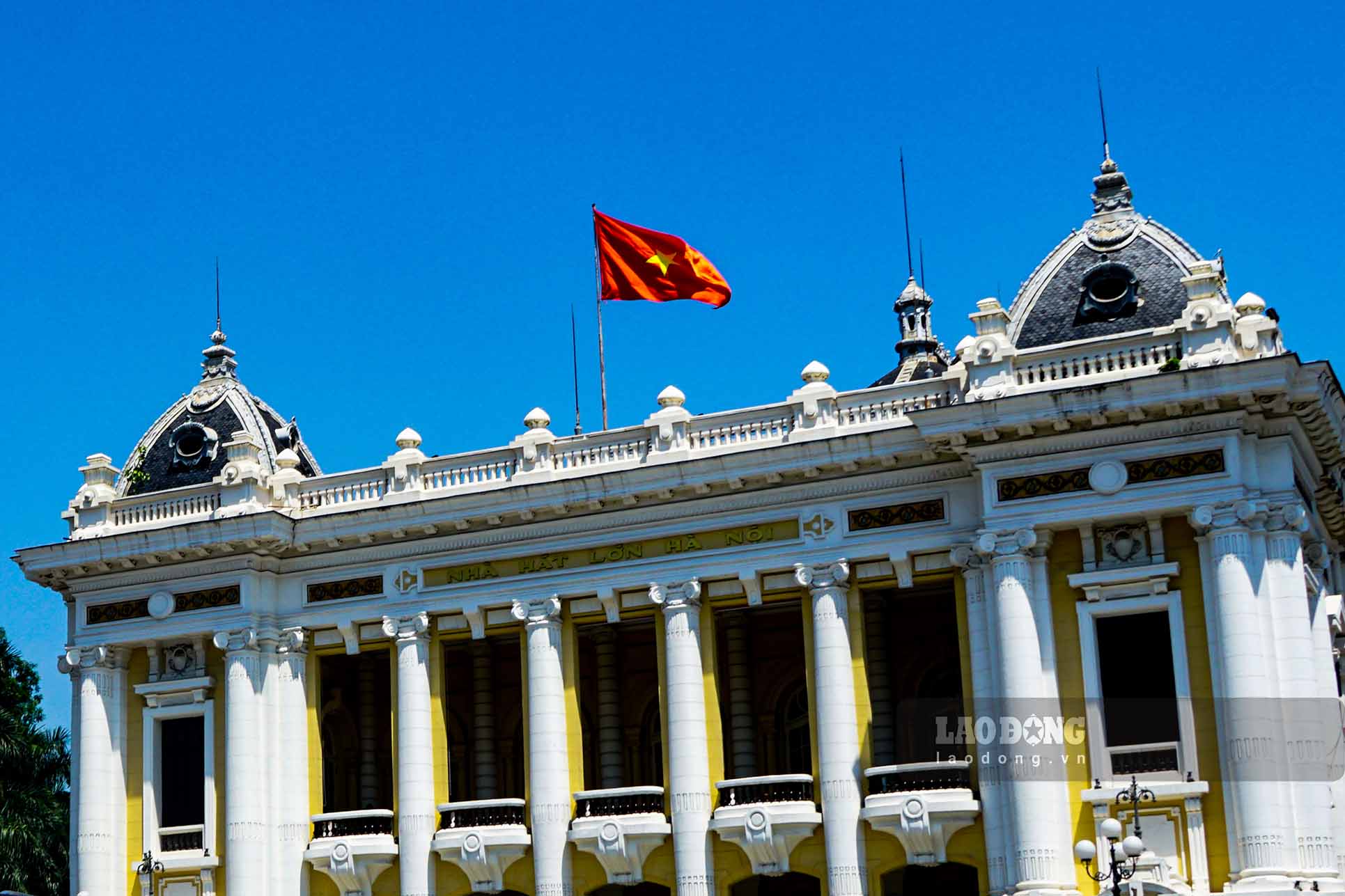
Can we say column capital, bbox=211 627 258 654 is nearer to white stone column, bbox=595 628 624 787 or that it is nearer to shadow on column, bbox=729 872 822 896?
white stone column, bbox=595 628 624 787

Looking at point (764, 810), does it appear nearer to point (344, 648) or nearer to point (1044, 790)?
point (1044, 790)

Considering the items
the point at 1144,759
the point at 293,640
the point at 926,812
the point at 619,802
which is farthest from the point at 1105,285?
the point at 293,640

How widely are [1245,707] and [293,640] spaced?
19.7 m

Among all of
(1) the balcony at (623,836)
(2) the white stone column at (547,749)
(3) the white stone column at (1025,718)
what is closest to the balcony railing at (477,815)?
(2) the white stone column at (547,749)

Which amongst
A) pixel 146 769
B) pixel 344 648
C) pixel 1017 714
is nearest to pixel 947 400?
pixel 1017 714

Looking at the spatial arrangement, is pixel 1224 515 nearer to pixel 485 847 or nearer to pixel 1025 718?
pixel 1025 718

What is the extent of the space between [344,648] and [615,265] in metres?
10.3

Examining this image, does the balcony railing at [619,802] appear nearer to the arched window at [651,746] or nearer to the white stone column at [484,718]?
the arched window at [651,746]

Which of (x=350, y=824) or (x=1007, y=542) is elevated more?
(x=1007, y=542)

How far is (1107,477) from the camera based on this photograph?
3525 cm

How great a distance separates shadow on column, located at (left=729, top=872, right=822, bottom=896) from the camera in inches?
1679

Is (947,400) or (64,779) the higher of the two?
(947,400)

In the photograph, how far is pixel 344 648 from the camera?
4250 cm

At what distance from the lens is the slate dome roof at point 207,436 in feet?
147
